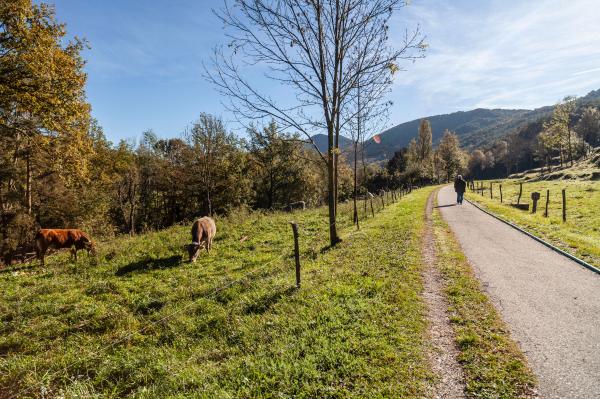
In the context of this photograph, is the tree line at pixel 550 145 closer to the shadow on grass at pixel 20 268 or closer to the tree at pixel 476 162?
the tree at pixel 476 162

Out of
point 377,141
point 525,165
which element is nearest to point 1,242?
point 377,141

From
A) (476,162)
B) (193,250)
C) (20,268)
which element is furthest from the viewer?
(476,162)

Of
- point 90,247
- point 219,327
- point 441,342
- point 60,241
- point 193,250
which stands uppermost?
point 60,241

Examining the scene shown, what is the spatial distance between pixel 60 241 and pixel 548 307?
59.9ft

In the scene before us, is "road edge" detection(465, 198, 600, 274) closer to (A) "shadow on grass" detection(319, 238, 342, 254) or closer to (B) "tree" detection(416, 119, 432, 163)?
(A) "shadow on grass" detection(319, 238, 342, 254)

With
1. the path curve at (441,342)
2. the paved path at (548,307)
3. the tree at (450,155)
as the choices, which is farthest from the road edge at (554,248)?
the tree at (450,155)

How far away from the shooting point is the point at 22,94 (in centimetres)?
1263

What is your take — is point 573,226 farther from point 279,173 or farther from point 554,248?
point 279,173

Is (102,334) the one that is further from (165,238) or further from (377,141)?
(377,141)

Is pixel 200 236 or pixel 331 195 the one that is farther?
pixel 200 236

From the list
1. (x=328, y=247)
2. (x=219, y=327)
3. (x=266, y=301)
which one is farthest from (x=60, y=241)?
(x=328, y=247)

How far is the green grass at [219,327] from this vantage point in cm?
475

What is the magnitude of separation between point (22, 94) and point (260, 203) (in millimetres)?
39467

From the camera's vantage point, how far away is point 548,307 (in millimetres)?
6711
